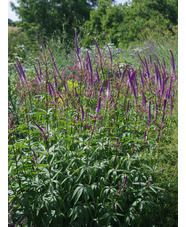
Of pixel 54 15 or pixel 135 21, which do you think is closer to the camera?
pixel 135 21

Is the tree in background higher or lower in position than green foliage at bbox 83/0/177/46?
higher

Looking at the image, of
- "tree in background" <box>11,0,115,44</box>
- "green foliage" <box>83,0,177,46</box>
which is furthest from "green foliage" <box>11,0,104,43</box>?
"green foliage" <box>83,0,177,46</box>

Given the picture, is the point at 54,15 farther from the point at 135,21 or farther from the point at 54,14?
the point at 135,21

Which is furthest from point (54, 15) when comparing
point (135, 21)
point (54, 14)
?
Answer: point (135, 21)

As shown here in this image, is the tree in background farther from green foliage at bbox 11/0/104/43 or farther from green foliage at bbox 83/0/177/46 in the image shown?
green foliage at bbox 83/0/177/46

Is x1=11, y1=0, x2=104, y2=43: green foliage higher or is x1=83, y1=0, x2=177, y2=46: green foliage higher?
x1=11, y1=0, x2=104, y2=43: green foliage

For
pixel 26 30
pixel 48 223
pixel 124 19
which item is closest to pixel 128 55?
pixel 124 19

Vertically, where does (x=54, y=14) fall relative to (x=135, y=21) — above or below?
above

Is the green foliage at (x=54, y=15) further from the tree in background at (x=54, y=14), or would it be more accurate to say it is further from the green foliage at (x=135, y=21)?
the green foliage at (x=135, y=21)

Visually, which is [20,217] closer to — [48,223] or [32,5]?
[48,223]

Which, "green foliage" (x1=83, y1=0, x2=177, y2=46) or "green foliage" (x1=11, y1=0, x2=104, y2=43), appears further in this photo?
"green foliage" (x1=11, y1=0, x2=104, y2=43)

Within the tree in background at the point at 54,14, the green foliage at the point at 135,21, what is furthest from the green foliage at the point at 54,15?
the green foliage at the point at 135,21

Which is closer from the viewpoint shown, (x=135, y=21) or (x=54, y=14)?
(x=135, y=21)
